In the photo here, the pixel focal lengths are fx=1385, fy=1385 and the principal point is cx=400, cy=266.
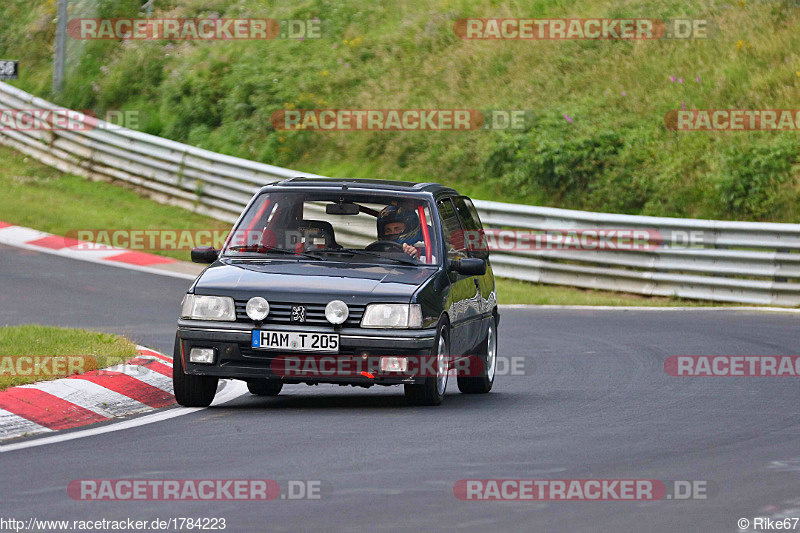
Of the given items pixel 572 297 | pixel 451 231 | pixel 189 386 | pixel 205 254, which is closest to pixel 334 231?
pixel 451 231

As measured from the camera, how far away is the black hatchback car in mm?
9258

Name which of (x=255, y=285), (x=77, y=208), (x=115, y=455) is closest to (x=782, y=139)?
(x=77, y=208)

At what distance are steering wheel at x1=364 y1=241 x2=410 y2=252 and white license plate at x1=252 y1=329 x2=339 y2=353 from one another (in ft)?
4.28

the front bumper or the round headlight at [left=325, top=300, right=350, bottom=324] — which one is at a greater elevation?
the round headlight at [left=325, top=300, right=350, bottom=324]

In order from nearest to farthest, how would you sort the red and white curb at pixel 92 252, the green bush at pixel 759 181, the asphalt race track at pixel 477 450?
the asphalt race track at pixel 477 450
the red and white curb at pixel 92 252
the green bush at pixel 759 181

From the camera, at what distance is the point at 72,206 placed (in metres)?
23.8

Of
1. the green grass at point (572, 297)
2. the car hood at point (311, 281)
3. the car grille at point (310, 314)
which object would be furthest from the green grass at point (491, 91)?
the car grille at point (310, 314)

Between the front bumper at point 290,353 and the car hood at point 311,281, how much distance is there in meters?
0.22

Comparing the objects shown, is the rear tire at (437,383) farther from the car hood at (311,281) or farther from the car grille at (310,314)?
the car grille at (310,314)

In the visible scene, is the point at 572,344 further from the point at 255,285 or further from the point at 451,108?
the point at 451,108

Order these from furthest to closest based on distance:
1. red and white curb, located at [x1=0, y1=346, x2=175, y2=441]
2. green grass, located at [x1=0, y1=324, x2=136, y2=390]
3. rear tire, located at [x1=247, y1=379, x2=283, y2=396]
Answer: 1. rear tire, located at [x1=247, y1=379, x2=283, y2=396]
2. green grass, located at [x1=0, y1=324, x2=136, y2=390]
3. red and white curb, located at [x1=0, y1=346, x2=175, y2=441]

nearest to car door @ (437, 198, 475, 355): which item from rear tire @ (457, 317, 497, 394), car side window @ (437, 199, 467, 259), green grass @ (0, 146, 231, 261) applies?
car side window @ (437, 199, 467, 259)

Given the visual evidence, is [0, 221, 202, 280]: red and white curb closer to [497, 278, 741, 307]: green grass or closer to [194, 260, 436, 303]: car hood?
[497, 278, 741, 307]: green grass

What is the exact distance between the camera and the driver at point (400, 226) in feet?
34.2
